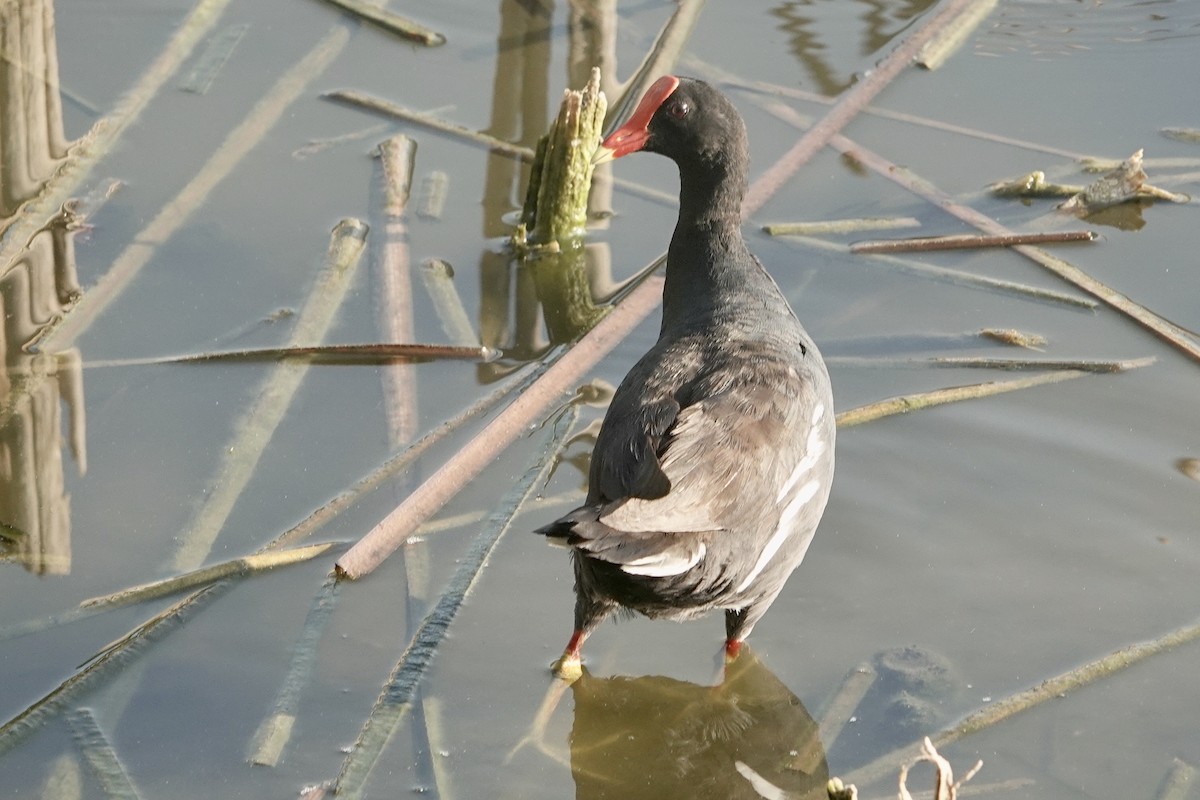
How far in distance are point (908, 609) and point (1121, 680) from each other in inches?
22.9

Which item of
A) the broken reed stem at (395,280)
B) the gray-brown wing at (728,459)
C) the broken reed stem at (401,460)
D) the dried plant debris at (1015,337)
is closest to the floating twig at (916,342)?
the dried plant debris at (1015,337)

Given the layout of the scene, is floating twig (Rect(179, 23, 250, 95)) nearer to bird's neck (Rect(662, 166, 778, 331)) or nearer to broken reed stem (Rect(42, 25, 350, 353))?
broken reed stem (Rect(42, 25, 350, 353))

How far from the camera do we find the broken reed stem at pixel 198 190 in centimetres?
480

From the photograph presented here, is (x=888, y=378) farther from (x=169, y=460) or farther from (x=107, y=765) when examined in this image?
(x=107, y=765)

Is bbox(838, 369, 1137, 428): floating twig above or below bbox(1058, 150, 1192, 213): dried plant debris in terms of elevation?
below

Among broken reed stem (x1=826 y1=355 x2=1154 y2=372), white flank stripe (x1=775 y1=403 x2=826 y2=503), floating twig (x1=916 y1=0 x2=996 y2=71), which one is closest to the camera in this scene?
white flank stripe (x1=775 y1=403 x2=826 y2=503)

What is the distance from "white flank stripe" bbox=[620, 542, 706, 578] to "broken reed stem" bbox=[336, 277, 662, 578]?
988 millimetres

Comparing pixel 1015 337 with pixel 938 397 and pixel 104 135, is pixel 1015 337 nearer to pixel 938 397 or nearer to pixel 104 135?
→ pixel 938 397

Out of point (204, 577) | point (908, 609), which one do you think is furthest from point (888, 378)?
point (204, 577)

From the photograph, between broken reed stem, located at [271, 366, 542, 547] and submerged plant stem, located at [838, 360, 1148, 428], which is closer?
broken reed stem, located at [271, 366, 542, 547]

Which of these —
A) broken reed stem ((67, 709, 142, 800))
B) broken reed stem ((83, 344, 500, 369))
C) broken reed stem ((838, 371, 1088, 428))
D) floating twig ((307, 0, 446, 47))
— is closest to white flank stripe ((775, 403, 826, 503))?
broken reed stem ((838, 371, 1088, 428))

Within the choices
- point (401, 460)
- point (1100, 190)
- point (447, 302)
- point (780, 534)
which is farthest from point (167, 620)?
point (1100, 190)

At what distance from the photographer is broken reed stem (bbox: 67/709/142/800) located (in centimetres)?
318

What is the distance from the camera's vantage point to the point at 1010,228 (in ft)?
18.2
